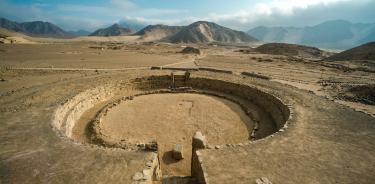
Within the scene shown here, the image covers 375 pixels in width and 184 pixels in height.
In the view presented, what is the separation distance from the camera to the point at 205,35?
156000 mm

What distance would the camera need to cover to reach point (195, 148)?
11.4 meters

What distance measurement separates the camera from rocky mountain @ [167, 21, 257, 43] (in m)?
143

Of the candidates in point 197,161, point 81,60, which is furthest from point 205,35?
point 197,161

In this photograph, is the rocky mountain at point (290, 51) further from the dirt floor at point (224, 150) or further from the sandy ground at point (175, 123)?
the sandy ground at point (175, 123)

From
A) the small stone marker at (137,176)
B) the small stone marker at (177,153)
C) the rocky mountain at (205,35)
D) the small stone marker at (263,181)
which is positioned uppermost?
the rocky mountain at (205,35)

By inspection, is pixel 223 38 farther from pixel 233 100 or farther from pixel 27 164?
pixel 27 164

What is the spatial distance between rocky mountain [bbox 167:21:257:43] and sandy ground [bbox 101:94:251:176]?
120m

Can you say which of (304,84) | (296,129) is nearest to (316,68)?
(304,84)

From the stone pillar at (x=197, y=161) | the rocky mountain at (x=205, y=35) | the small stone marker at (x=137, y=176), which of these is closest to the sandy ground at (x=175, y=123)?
the stone pillar at (x=197, y=161)

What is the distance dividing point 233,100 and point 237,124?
16.1ft

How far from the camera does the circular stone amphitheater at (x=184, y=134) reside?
9242mm

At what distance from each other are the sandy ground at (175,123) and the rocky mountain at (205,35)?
12004 centimetres

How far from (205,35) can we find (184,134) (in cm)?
14549

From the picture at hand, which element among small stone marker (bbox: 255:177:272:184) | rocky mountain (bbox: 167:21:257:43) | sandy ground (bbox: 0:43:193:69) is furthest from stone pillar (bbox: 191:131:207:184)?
rocky mountain (bbox: 167:21:257:43)
